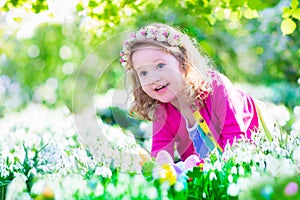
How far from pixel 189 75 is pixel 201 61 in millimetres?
185

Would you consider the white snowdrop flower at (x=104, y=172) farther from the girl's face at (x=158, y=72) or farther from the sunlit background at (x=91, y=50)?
the sunlit background at (x=91, y=50)

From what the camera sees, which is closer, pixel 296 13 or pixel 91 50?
pixel 296 13

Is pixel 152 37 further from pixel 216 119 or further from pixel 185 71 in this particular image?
pixel 216 119

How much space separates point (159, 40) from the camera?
8.32ft

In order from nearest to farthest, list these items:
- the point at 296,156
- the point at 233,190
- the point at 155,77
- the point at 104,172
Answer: the point at 233,190, the point at 296,156, the point at 104,172, the point at 155,77

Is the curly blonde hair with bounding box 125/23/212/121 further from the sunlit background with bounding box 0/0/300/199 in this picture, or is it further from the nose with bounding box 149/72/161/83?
the sunlit background with bounding box 0/0/300/199

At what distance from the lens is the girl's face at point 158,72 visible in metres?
2.45

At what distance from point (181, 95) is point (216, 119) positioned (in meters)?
0.20

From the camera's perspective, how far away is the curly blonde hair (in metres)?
2.55

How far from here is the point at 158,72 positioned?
2459 mm

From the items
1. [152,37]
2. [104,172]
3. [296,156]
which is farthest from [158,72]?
[296,156]

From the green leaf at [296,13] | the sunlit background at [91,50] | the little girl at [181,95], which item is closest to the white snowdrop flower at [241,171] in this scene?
the little girl at [181,95]

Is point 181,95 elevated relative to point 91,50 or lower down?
lower down

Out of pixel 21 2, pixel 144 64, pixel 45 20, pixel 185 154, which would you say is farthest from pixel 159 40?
pixel 45 20
